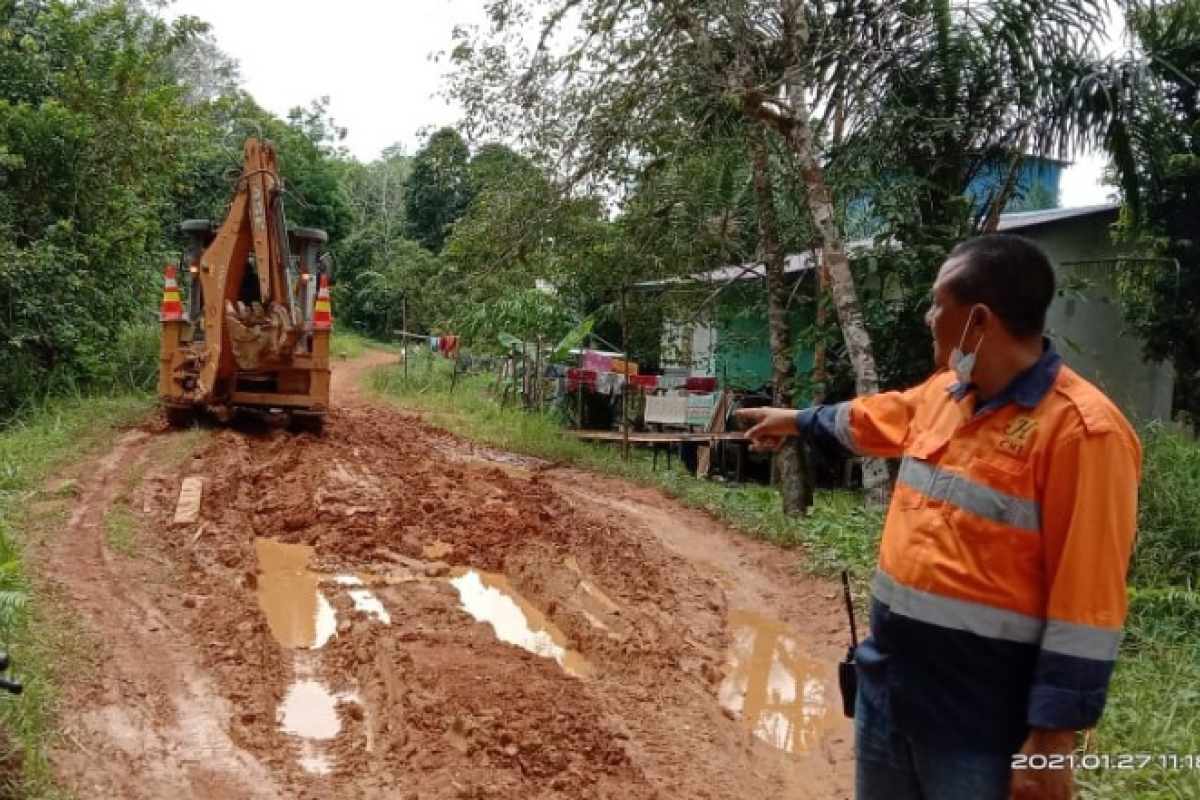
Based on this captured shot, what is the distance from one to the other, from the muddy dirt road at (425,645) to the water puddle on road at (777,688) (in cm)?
2

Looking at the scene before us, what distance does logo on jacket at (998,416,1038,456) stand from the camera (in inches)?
75.0

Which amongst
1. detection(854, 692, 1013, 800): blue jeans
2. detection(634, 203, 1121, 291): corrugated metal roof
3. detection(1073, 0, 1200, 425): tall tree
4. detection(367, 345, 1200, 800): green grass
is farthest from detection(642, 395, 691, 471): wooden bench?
detection(854, 692, 1013, 800): blue jeans

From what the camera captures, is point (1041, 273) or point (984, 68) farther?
point (984, 68)

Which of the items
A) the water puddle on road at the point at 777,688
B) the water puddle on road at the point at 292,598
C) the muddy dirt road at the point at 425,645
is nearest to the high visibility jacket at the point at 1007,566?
the muddy dirt road at the point at 425,645

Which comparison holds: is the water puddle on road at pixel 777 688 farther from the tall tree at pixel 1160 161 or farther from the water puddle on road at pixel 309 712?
the tall tree at pixel 1160 161

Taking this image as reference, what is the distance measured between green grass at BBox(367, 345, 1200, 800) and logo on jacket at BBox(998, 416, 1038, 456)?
2311 mm

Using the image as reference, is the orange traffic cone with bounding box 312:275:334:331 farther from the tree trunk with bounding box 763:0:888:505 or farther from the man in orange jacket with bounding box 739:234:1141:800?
the man in orange jacket with bounding box 739:234:1141:800

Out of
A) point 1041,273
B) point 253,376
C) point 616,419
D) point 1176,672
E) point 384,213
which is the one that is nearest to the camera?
point 1041,273

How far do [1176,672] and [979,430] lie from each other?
376 centimetres

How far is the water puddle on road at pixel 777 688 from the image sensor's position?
4488 millimetres

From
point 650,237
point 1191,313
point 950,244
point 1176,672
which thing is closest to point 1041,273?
point 1176,672

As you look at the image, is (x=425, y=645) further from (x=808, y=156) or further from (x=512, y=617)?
(x=808, y=156)

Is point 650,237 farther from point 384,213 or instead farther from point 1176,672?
point 384,213

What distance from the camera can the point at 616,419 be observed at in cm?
1560
